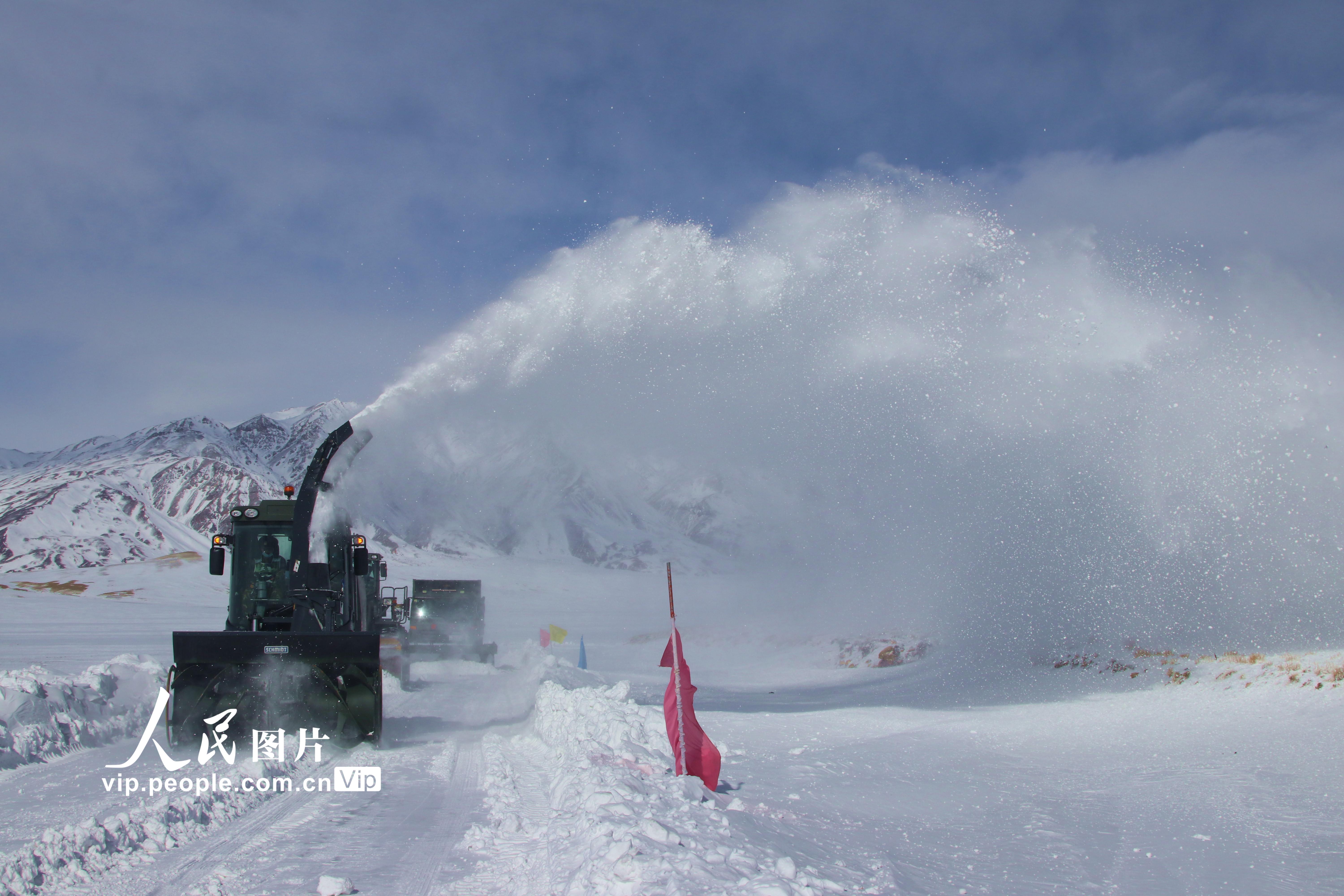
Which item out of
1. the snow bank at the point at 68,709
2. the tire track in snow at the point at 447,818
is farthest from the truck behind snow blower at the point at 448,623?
the tire track in snow at the point at 447,818

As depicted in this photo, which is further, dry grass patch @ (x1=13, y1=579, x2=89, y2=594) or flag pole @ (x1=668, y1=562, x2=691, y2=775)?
dry grass patch @ (x1=13, y1=579, x2=89, y2=594)

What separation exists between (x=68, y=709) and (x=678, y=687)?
8.39 meters

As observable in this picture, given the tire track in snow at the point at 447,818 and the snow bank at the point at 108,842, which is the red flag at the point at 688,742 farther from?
the snow bank at the point at 108,842

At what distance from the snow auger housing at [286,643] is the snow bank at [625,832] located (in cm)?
212

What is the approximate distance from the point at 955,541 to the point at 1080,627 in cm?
876

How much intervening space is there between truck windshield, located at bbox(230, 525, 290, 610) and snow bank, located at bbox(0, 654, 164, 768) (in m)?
2.22

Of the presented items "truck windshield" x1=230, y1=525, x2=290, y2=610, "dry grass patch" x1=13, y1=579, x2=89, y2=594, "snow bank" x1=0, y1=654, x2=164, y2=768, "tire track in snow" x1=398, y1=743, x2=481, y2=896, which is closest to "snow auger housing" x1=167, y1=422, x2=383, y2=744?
"truck windshield" x1=230, y1=525, x2=290, y2=610

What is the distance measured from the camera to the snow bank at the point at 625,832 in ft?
16.5

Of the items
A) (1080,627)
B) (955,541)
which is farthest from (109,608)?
(1080,627)

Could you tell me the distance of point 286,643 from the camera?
32.4 ft

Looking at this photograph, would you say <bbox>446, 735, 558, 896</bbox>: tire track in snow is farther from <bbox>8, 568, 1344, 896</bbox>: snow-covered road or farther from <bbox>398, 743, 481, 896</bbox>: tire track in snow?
<bbox>398, 743, 481, 896</bbox>: tire track in snow

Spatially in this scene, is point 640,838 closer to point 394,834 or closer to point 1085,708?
point 394,834

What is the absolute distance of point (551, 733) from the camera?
1161cm

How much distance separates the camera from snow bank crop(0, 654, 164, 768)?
9.49 metres
